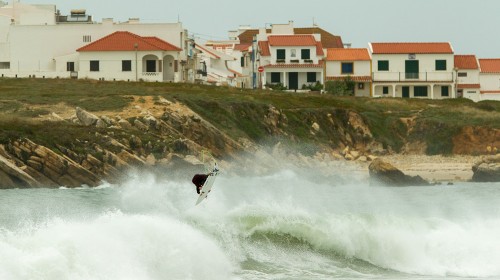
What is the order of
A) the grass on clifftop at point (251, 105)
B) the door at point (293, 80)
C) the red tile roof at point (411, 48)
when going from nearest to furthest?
1. the grass on clifftop at point (251, 105)
2. the door at point (293, 80)
3. the red tile roof at point (411, 48)

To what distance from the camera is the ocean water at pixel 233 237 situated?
34.6 meters

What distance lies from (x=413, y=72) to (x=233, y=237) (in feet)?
236

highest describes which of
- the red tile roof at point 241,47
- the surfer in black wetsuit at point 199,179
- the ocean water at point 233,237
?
the red tile roof at point 241,47

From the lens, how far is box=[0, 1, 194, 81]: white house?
10462 centimetres

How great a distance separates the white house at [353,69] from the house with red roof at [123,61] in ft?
49.5

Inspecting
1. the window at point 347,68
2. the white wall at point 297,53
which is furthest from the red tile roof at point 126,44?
the window at point 347,68

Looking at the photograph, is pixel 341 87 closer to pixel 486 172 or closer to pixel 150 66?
pixel 150 66

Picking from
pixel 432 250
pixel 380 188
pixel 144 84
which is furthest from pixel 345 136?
pixel 432 250

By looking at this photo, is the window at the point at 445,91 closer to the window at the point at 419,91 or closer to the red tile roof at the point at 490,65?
the window at the point at 419,91

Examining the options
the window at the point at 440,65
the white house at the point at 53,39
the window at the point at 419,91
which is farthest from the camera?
the window at the point at 440,65

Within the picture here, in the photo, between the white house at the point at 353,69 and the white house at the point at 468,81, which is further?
the white house at the point at 468,81

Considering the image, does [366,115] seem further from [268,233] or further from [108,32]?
[268,233]

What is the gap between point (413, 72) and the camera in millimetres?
111375

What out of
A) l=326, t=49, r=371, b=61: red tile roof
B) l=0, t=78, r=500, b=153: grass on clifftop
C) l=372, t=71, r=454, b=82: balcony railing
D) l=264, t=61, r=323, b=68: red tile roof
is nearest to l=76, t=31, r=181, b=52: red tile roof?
l=0, t=78, r=500, b=153: grass on clifftop
